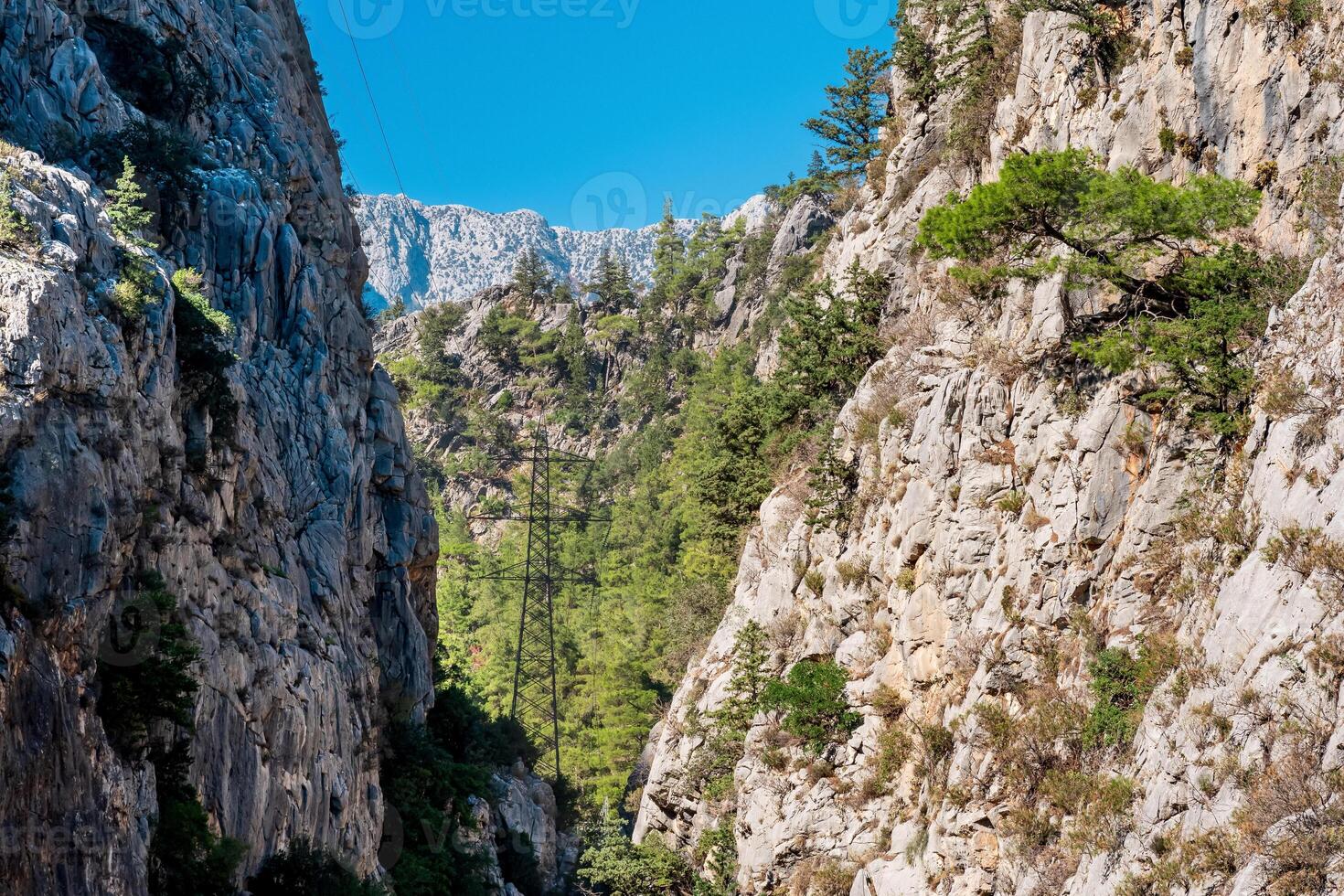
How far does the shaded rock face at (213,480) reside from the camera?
14.7 metres

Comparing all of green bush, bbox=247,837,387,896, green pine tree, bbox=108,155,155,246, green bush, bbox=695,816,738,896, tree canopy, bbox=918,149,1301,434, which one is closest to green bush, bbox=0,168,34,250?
green pine tree, bbox=108,155,155,246

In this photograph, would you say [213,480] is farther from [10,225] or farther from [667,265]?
[667,265]

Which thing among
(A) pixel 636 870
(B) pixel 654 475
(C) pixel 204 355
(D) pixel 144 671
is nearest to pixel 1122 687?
(D) pixel 144 671

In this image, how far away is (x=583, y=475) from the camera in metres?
82.4

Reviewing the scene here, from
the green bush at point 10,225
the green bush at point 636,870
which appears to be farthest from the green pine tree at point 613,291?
the green bush at point 10,225

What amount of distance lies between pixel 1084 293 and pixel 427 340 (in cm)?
8022

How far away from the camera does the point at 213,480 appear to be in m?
22.1

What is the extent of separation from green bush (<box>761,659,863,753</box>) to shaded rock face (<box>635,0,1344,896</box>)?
0.46m

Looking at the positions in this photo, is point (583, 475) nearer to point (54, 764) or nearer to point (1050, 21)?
point (1050, 21)

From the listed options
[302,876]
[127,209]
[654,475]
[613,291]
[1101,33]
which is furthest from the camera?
[613,291]

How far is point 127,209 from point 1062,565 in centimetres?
2083

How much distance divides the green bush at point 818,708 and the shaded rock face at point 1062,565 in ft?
1.52

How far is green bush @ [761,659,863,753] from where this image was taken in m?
29.5

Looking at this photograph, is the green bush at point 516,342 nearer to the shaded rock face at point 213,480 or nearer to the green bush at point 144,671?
the shaded rock face at point 213,480
